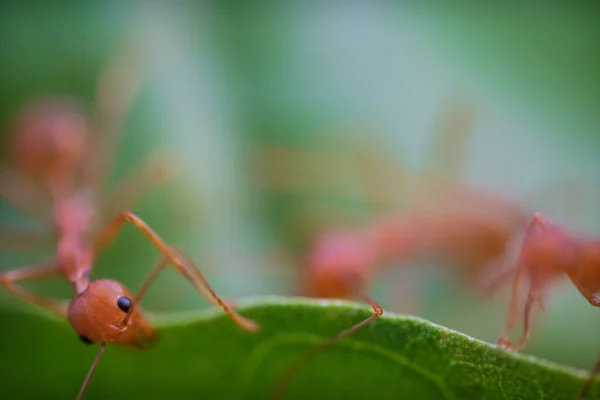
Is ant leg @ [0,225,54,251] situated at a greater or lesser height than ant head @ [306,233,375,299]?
lesser

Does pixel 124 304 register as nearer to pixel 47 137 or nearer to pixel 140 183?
pixel 140 183

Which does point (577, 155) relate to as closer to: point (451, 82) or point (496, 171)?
point (496, 171)

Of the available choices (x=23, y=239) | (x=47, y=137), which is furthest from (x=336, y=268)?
(x=47, y=137)

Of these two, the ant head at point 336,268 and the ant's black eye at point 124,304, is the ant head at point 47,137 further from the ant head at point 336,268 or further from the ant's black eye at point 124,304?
the ant's black eye at point 124,304

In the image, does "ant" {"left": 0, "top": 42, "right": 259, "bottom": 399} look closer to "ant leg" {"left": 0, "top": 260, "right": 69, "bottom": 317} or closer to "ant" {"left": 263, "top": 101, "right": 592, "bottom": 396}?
"ant leg" {"left": 0, "top": 260, "right": 69, "bottom": 317}

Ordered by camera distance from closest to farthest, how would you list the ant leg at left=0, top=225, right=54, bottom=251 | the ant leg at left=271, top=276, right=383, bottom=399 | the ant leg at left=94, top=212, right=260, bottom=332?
the ant leg at left=271, top=276, right=383, bottom=399 < the ant leg at left=94, top=212, right=260, bottom=332 < the ant leg at left=0, top=225, right=54, bottom=251

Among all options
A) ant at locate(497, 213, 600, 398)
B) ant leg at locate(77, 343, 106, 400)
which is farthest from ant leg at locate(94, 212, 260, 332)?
ant at locate(497, 213, 600, 398)
